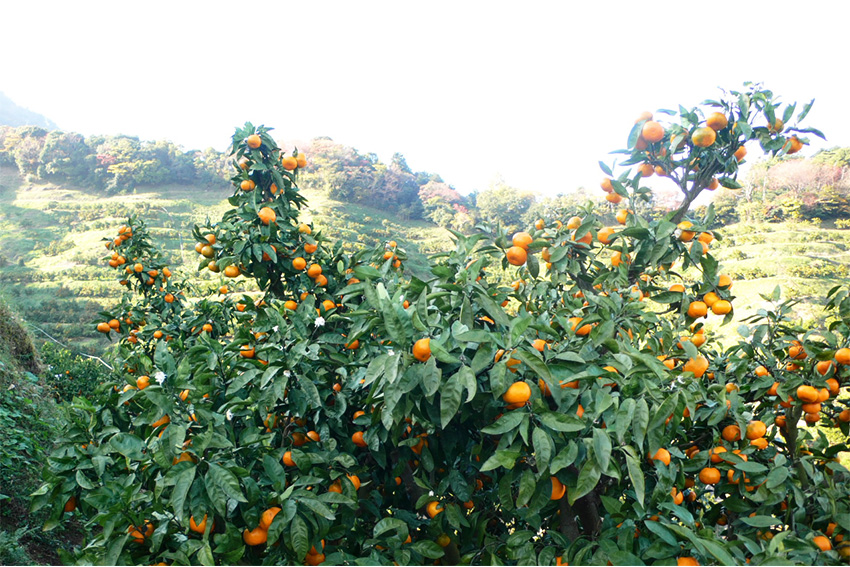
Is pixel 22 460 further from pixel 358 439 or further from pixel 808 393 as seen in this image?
pixel 808 393

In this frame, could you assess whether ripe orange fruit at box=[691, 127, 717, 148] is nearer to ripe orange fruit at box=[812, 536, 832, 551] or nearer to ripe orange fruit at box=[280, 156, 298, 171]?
ripe orange fruit at box=[812, 536, 832, 551]

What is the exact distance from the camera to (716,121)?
1529 millimetres

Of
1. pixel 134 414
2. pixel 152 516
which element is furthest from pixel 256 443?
pixel 134 414

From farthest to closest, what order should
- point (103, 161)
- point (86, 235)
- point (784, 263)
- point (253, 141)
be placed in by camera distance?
Result: 1. point (103, 161)
2. point (86, 235)
3. point (784, 263)
4. point (253, 141)

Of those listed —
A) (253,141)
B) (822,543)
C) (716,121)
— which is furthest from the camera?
(253,141)

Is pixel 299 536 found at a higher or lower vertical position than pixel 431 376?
lower

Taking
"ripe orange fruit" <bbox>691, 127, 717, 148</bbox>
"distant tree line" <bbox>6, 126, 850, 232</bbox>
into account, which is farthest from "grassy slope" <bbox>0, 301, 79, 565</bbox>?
"distant tree line" <bbox>6, 126, 850, 232</bbox>

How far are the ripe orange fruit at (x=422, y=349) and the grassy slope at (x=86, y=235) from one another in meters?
6.45

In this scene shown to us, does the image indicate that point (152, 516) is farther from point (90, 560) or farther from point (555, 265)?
point (555, 265)

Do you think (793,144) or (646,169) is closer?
(793,144)

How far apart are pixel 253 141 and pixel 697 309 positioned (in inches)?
70.1

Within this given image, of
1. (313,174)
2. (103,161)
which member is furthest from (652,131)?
(103,161)

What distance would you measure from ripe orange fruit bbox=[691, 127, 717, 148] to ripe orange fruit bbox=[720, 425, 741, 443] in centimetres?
85

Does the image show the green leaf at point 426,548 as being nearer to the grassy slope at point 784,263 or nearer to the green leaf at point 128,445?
the green leaf at point 128,445
